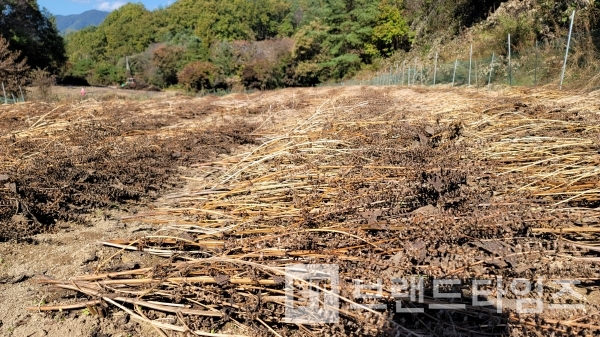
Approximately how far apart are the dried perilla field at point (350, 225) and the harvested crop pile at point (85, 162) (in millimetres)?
25

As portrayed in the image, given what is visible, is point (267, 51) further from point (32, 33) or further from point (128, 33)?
point (128, 33)

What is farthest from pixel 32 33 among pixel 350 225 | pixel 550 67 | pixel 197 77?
pixel 350 225

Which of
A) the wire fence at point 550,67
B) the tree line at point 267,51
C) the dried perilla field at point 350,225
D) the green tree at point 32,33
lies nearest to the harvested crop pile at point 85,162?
the dried perilla field at point 350,225

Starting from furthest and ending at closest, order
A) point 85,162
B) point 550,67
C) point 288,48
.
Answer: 1. point 288,48
2. point 550,67
3. point 85,162

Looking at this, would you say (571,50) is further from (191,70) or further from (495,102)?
(191,70)

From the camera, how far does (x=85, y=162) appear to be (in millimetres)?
4152

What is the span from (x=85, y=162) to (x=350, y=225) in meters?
3.38

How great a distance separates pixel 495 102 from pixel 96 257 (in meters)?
5.21

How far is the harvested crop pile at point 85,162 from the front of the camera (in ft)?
10.2

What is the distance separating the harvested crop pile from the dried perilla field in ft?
0.08

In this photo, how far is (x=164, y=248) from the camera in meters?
2.41

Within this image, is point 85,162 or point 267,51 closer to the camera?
point 85,162

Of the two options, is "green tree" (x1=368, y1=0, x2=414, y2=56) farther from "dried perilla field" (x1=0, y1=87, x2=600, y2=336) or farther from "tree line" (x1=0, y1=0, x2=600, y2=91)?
"dried perilla field" (x1=0, y1=87, x2=600, y2=336)

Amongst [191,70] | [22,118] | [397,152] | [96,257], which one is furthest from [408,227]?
[191,70]
